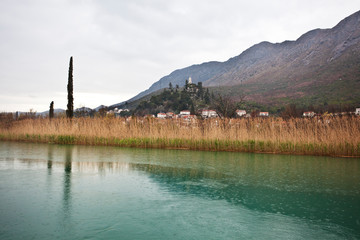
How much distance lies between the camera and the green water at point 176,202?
8.36 ft

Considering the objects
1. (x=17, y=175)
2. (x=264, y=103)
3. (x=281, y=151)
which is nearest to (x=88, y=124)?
(x=17, y=175)

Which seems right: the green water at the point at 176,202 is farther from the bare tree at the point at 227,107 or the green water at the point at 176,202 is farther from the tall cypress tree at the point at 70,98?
the tall cypress tree at the point at 70,98

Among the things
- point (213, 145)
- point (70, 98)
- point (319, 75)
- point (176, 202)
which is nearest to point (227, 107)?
point (213, 145)

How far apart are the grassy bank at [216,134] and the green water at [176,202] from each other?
262 centimetres

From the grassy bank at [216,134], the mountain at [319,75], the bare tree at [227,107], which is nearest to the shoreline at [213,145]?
the grassy bank at [216,134]

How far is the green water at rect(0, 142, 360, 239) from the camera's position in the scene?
8.36ft

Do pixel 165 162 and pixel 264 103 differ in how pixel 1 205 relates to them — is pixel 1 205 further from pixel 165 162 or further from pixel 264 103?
pixel 264 103

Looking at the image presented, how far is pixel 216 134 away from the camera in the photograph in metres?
9.53

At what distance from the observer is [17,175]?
4766 millimetres

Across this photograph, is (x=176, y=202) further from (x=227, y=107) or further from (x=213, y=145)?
(x=227, y=107)

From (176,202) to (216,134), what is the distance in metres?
6.28

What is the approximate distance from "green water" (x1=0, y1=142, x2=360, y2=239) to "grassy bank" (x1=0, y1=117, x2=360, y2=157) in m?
2.62

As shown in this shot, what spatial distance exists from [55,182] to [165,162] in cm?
273

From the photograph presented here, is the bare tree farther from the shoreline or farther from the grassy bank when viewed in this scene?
the shoreline
